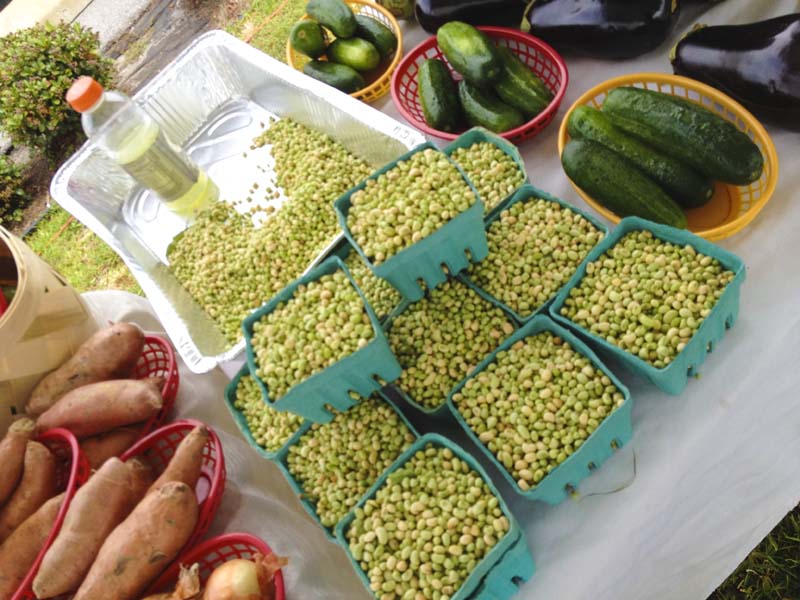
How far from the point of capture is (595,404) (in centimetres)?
110

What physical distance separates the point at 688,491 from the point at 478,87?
1186 millimetres

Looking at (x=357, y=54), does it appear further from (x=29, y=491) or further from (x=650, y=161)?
(x=29, y=491)

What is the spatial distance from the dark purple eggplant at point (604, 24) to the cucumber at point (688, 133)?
12.2 inches

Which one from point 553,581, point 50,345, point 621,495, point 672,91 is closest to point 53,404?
point 50,345

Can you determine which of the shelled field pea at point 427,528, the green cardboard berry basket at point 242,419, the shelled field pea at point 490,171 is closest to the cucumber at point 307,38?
the shelled field pea at point 490,171

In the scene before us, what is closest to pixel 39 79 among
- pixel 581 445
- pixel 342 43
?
pixel 342 43

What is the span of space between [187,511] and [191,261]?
869 mm

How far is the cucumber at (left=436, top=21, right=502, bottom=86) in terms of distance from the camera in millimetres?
1613

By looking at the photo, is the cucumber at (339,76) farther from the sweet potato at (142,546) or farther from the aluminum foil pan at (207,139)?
the sweet potato at (142,546)

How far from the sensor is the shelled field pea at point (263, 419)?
1325 mm

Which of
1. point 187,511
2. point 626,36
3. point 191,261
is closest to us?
point 187,511

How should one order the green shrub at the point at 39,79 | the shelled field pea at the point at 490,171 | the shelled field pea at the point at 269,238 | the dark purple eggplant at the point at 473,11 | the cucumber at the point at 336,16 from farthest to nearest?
the green shrub at the point at 39,79, the cucumber at the point at 336,16, the dark purple eggplant at the point at 473,11, the shelled field pea at the point at 269,238, the shelled field pea at the point at 490,171

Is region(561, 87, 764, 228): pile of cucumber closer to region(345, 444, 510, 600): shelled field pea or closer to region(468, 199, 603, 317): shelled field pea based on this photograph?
region(468, 199, 603, 317): shelled field pea

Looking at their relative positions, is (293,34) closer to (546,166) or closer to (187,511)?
(546,166)
